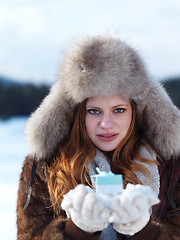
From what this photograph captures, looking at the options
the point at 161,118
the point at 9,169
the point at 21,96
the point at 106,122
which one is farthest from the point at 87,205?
the point at 21,96

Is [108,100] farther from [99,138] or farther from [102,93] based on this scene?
[99,138]

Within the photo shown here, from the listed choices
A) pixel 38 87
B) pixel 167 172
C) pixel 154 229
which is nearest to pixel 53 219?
pixel 154 229

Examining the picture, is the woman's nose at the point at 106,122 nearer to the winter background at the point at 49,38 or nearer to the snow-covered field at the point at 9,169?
the snow-covered field at the point at 9,169

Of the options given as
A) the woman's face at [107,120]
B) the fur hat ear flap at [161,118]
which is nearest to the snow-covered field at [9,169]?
the woman's face at [107,120]

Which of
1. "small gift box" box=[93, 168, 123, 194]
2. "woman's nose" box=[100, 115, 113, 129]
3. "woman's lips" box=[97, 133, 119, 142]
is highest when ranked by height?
"woman's nose" box=[100, 115, 113, 129]

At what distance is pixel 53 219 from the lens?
4.73 ft

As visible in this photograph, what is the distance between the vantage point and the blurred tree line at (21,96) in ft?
23.5

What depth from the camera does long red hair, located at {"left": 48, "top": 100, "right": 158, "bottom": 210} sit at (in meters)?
1.48

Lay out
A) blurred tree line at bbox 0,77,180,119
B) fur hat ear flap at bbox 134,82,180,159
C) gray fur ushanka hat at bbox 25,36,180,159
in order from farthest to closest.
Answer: blurred tree line at bbox 0,77,180,119, fur hat ear flap at bbox 134,82,180,159, gray fur ushanka hat at bbox 25,36,180,159

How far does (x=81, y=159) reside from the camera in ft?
4.96

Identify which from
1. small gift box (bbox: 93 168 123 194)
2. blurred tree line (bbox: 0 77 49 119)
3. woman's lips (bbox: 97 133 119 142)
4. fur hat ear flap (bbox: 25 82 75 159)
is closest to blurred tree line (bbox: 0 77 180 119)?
blurred tree line (bbox: 0 77 49 119)

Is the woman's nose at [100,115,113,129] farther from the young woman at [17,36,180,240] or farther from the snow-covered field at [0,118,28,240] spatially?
the snow-covered field at [0,118,28,240]

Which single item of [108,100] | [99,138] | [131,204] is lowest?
[131,204]

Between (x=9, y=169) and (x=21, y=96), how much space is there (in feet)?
8.71
